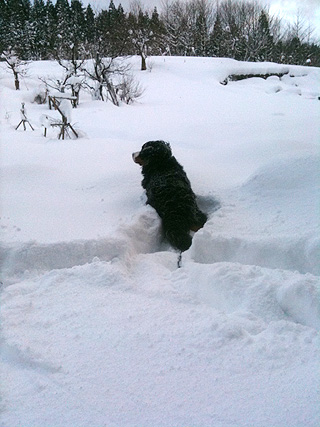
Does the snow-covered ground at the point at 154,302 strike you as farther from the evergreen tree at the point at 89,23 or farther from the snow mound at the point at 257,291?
the evergreen tree at the point at 89,23

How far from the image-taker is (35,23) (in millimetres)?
33969

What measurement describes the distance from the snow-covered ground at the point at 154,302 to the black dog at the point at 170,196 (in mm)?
114

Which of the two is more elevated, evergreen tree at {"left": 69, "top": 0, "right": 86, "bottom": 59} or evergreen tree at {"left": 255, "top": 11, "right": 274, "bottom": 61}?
evergreen tree at {"left": 69, "top": 0, "right": 86, "bottom": 59}

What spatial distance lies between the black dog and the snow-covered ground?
114 mm

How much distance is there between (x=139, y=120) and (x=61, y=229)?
6.44m

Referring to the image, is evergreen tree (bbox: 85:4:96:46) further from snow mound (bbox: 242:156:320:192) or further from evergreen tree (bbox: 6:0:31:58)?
snow mound (bbox: 242:156:320:192)

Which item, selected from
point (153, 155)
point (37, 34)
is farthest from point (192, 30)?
point (153, 155)

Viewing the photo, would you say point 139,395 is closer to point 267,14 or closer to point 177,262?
point 177,262

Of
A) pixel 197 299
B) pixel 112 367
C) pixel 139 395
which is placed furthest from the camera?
pixel 197 299

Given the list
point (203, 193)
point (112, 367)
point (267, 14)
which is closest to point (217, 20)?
point (267, 14)

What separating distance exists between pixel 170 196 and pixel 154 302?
1390 millimetres

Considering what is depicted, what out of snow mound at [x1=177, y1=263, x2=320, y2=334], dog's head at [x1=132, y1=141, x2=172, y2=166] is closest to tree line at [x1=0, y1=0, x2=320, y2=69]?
dog's head at [x1=132, y1=141, x2=172, y2=166]

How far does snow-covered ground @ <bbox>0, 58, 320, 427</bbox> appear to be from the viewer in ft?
3.34

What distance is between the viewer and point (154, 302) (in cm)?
158
